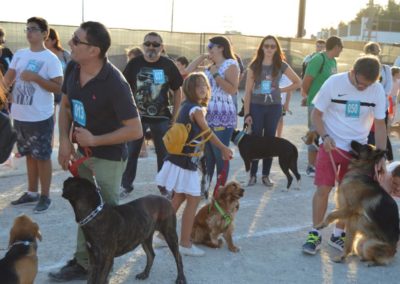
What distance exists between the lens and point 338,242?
5094 millimetres

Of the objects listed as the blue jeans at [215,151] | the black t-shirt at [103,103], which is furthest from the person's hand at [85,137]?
the blue jeans at [215,151]

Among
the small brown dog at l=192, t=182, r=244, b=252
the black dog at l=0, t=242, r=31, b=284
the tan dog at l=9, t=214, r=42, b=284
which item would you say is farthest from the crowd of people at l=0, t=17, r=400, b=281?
the black dog at l=0, t=242, r=31, b=284

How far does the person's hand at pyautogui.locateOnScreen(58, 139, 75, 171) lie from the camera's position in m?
3.69

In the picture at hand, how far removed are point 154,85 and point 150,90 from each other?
0.08 metres

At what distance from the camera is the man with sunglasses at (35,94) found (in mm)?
5355

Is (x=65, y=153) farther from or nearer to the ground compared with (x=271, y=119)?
farther from the ground

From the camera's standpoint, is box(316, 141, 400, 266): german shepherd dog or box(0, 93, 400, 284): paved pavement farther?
box(316, 141, 400, 266): german shepherd dog

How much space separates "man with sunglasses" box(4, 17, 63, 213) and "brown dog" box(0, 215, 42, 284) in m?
1.88

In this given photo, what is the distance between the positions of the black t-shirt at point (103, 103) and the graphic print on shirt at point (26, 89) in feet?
5.90

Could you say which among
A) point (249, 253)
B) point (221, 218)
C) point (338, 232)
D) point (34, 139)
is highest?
point (34, 139)

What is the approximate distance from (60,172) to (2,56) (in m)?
1.90

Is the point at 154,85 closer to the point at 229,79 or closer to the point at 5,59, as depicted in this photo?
the point at 229,79

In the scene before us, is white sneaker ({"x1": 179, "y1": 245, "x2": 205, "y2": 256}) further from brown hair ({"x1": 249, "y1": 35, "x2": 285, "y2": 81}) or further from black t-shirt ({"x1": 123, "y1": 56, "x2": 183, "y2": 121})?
brown hair ({"x1": 249, "y1": 35, "x2": 285, "y2": 81})

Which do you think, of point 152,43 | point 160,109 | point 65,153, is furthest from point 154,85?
point 65,153
